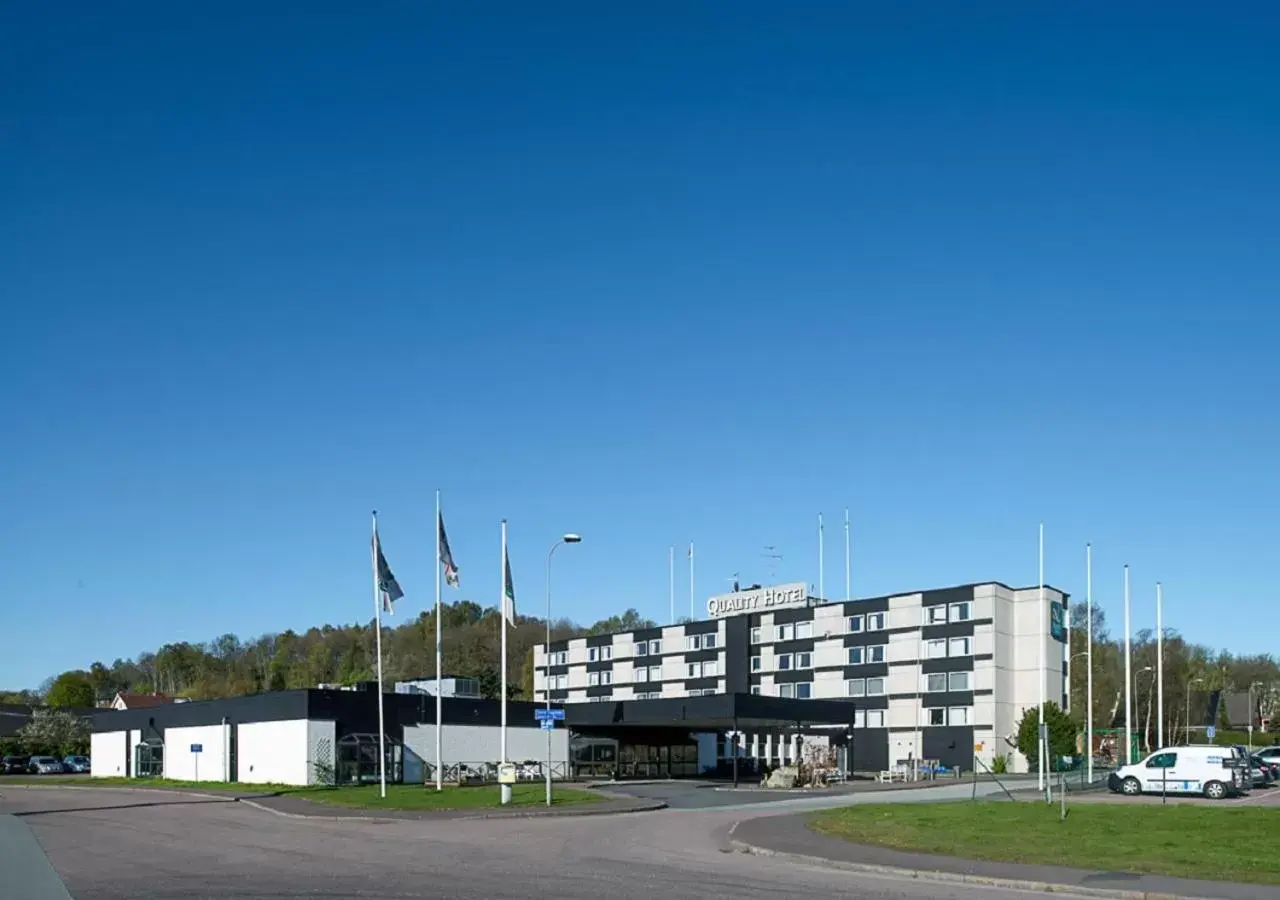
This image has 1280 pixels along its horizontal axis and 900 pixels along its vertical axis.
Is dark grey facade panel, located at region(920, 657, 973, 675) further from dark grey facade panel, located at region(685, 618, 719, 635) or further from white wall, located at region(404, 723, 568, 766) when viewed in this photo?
white wall, located at region(404, 723, 568, 766)

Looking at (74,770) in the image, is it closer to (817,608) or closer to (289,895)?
(817,608)

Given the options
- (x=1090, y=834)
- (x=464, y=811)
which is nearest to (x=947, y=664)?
(x=464, y=811)

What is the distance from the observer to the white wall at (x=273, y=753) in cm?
6194

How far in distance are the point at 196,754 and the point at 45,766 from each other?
38.6 metres

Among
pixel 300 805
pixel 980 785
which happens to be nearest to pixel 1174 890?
pixel 300 805

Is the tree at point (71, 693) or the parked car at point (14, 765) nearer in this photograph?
the parked car at point (14, 765)

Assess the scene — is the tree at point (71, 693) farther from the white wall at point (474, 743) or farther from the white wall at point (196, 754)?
the white wall at point (474, 743)

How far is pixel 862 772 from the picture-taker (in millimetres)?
95625

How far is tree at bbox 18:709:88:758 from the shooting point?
113m

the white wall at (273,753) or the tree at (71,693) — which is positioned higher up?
the white wall at (273,753)

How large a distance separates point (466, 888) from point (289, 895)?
283 centimetres

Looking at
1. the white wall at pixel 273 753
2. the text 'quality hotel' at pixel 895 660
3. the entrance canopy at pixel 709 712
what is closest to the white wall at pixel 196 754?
the white wall at pixel 273 753

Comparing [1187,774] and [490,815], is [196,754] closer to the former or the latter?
[490,815]

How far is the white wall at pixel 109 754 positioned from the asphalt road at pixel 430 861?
39.6 metres
